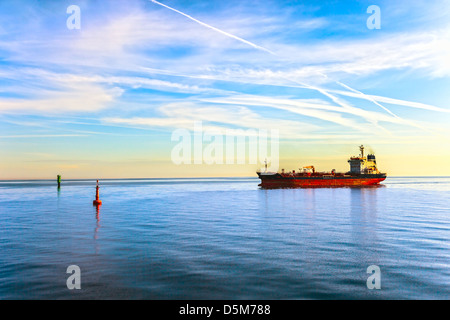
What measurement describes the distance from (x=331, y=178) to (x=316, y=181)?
19.4 feet

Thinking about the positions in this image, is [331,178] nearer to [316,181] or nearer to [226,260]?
[316,181]

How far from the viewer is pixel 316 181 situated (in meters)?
105

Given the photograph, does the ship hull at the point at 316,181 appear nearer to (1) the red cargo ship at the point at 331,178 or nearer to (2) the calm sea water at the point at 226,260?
(1) the red cargo ship at the point at 331,178

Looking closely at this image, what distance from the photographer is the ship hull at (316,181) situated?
102250 mm

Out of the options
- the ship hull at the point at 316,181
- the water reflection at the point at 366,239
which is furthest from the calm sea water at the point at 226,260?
the ship hull at the point at 316,181

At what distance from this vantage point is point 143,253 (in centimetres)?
1577

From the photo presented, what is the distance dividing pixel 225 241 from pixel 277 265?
5.63 metres

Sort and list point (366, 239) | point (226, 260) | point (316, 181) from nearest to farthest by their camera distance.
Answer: point (226, 260) < point (366, 239) < point (316, 181)

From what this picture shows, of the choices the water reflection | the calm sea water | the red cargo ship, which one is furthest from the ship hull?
the calm sea water

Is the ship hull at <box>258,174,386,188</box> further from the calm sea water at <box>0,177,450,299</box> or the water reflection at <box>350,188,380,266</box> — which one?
the calm sea water at <box>0,177,450,299</box>

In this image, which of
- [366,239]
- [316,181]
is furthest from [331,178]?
[366,239]

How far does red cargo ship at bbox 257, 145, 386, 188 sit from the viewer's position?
10275cm
